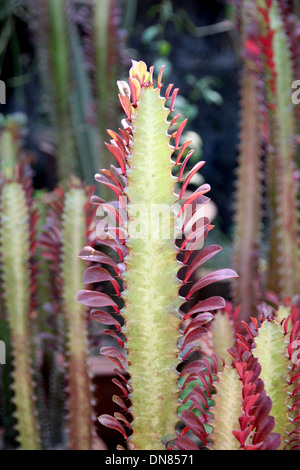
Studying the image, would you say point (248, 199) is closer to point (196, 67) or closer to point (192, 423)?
point (192, 423)

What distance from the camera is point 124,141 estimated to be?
522 millimetres

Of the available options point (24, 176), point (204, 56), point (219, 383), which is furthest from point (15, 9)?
point (219, 383)

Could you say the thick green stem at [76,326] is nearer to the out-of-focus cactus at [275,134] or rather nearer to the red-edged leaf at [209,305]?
the red-edged leaf at [209,305]

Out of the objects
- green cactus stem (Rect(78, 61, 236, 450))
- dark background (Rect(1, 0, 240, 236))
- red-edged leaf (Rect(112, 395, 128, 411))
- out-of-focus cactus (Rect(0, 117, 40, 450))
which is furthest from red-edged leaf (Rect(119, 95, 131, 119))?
dark background (Rect(1, 0, 240, 236))

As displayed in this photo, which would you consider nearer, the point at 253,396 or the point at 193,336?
the point at 253,396

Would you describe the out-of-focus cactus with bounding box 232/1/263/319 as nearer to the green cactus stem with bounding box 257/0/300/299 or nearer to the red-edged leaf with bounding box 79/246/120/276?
the green cactus stem with bounding box 257/0/300/299

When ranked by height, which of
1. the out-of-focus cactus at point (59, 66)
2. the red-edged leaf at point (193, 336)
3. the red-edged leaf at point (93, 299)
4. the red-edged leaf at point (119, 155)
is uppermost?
the out-of-focus cactus at point (59, 66)

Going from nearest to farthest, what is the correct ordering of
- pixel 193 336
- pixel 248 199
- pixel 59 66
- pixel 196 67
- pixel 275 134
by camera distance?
pixel 193 336, pixel 275 134, pixel 248 199, pixel 59 66, pixel 196 67

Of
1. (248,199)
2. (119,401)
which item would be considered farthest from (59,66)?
(119,401)

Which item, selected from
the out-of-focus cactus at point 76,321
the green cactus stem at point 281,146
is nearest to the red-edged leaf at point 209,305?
the out-of-focus cactus at point 76,321

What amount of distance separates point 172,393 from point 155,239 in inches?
6.1

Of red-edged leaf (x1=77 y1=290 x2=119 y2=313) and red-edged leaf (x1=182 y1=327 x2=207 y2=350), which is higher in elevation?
red-edged leaf (x1=77 y1=290 x2=119 y2=313)

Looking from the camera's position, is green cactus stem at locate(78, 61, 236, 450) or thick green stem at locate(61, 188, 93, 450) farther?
thick green stem at locate(61, 188, 93, 450)

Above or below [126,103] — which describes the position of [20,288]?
below
